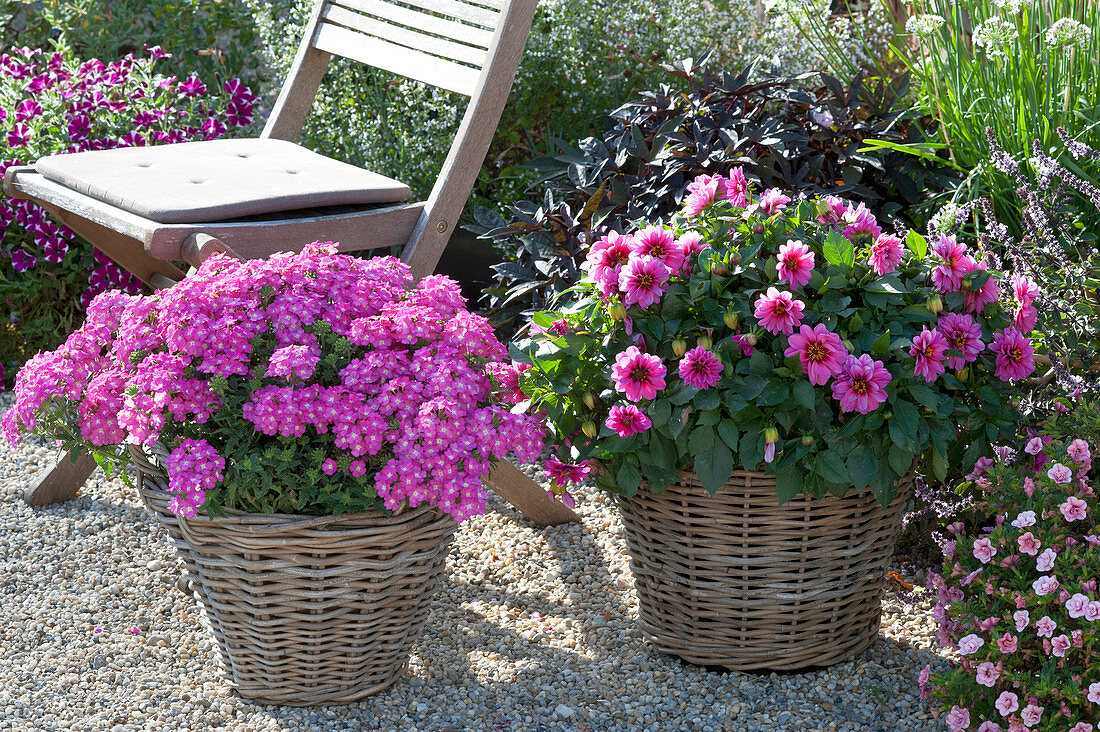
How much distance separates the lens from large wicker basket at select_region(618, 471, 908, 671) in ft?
5.57

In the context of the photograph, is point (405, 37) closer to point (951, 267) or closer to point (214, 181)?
point (214, 181)

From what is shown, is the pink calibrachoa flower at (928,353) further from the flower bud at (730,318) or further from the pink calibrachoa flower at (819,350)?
the flower bud at (730,318)

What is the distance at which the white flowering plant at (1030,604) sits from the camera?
4.66ft

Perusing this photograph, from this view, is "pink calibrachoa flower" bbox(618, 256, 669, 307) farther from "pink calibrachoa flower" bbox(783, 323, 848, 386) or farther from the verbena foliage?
the verbena foliage

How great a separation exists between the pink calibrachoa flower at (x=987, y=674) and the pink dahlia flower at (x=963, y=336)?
0.43 meters

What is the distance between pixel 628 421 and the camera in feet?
5.17

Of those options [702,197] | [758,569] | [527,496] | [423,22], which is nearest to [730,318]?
[702,197]

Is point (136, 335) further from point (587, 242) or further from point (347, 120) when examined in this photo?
point (347, 120)

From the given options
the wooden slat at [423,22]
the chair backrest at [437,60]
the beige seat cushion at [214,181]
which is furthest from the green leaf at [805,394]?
the wooden slat at [423,22]

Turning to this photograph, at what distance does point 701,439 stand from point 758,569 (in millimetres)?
293

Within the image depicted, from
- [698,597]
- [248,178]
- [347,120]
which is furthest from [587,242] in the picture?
[347,120]

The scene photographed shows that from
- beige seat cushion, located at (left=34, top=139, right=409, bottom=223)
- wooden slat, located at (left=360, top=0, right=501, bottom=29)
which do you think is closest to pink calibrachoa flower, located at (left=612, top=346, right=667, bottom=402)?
beige seat cushion, located at (left=34, top=139, right=409, bottom=223)

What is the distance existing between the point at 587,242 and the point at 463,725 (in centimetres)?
107

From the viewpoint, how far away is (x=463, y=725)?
177cm
